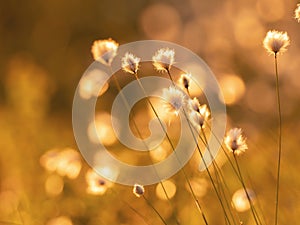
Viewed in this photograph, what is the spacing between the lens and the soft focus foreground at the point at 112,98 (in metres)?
1.98

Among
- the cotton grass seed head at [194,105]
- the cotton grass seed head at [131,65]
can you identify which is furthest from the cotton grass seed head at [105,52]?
the cotton grass seed head at [194,105]

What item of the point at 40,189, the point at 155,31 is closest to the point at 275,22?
the point at 155,31

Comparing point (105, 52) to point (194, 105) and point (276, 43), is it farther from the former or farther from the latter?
point (276, 43)

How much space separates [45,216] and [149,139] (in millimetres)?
527

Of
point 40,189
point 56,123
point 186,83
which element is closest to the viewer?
point 186,83

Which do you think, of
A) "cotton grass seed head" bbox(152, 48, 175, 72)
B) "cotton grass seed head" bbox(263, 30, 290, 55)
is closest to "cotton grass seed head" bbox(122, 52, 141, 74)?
"cotton grass seed head" bbox(152, 48, 175, 72)

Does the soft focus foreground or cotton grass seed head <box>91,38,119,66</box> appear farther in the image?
the soft focus foreground

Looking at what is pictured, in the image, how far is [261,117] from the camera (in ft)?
10.2

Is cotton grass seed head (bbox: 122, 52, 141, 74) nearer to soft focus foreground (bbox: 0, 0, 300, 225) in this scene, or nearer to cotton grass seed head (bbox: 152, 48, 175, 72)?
cotton grass seed head (bbox: 152, 48, 175, 72)

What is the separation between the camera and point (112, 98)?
3.56m

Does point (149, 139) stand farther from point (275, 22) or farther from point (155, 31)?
point (155, 31)

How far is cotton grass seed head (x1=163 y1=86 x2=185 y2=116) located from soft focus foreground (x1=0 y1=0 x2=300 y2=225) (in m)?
0.18

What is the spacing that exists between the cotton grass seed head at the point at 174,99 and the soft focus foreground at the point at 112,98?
0.18 meters

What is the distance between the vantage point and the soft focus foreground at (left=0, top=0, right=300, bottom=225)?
198 centimetres
